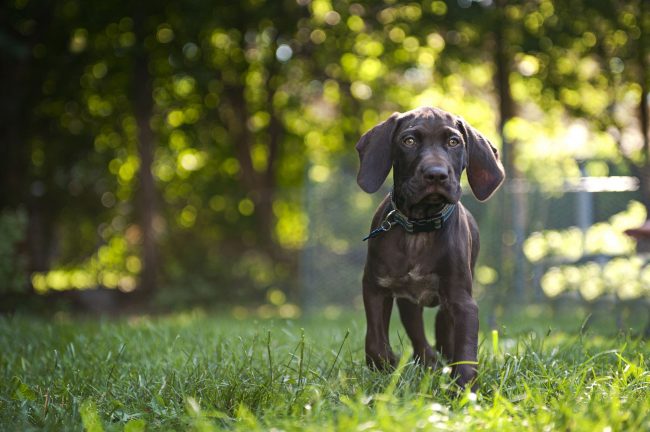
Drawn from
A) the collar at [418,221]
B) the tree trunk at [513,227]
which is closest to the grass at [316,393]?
the collar at [418,221]

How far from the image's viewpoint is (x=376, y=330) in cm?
381

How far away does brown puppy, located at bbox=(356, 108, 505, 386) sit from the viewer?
363 centimetres

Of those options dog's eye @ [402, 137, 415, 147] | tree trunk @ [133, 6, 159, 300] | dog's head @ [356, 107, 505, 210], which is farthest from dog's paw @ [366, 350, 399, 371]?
tree trunk @ [133, 6, 159, 300]

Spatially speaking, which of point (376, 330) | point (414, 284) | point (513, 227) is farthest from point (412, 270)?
point (513, 227)

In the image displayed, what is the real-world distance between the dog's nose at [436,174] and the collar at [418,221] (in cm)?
29

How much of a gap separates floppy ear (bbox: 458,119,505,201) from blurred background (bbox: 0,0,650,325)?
23.2ft

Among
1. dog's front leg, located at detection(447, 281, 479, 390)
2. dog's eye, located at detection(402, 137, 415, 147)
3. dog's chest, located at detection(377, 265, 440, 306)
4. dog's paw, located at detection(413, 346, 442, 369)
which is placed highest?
dog's eye, located at detection(402, 137, 415, 147)

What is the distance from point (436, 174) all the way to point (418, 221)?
339 millimetres

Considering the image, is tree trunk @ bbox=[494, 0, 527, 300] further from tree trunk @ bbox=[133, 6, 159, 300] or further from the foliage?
the foliage

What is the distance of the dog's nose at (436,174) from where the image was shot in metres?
3.51

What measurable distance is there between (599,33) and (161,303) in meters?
8.22

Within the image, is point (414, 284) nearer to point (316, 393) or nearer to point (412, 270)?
point (412, 270)

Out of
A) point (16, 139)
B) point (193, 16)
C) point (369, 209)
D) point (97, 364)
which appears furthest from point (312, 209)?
point (97, 364)

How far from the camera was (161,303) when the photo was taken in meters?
12.2
